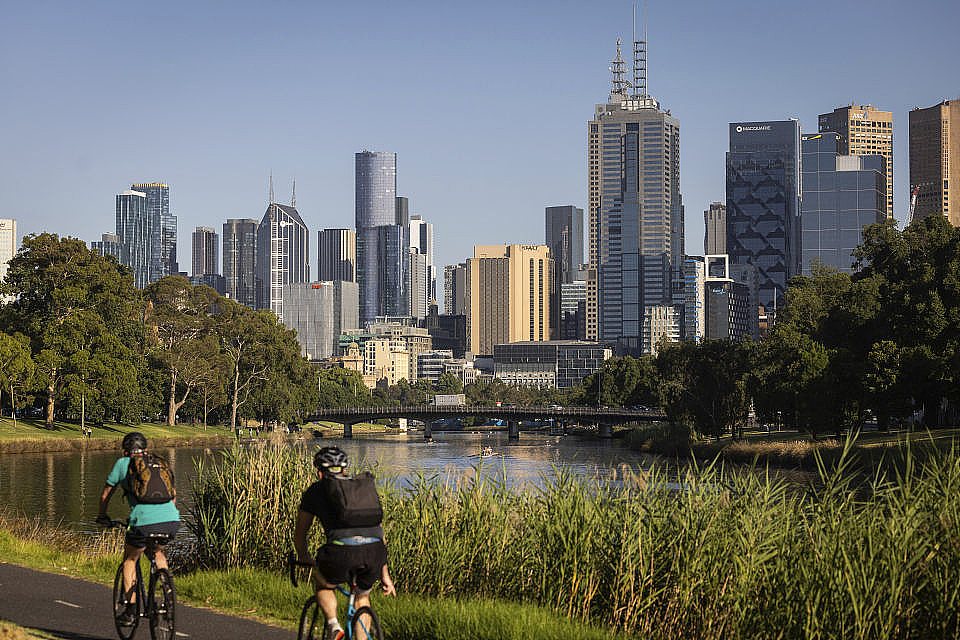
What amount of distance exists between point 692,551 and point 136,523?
7298 mm

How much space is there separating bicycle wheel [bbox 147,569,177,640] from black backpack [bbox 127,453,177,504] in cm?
Answer: 86

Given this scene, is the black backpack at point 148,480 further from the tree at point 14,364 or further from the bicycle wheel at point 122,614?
the tree at point 14,364

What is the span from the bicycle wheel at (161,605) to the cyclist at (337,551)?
280 cm

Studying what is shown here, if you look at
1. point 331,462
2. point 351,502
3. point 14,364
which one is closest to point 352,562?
point 351,502

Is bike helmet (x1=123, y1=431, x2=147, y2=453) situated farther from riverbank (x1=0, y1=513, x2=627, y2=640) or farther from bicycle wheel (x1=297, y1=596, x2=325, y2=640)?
bicycle wheel (x1=297, y1=596, x2=325, y2=640)

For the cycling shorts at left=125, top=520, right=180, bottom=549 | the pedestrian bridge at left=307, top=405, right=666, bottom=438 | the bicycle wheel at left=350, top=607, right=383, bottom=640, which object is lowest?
the pedestrian bridge at left=307, top=405, right=666, bottom=438

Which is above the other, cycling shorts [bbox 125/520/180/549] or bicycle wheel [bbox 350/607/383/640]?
cycling shorts [bbox 125/520/180/549]

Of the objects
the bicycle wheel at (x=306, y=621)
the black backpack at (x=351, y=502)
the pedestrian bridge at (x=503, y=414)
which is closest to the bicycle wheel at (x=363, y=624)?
the bicycle wheel at (x=306, y=621)

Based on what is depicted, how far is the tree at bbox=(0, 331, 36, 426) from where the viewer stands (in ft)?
267

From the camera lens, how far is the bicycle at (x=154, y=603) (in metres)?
13.5

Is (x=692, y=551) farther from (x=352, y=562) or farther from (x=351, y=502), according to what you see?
(x=351, y=502)

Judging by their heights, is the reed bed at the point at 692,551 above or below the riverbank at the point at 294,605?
above

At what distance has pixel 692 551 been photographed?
51.8 ft

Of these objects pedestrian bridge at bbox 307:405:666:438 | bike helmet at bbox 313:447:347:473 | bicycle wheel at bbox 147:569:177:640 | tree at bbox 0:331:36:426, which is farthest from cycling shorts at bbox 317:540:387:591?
pedestrian bridge at bbox 307:405:666:438
